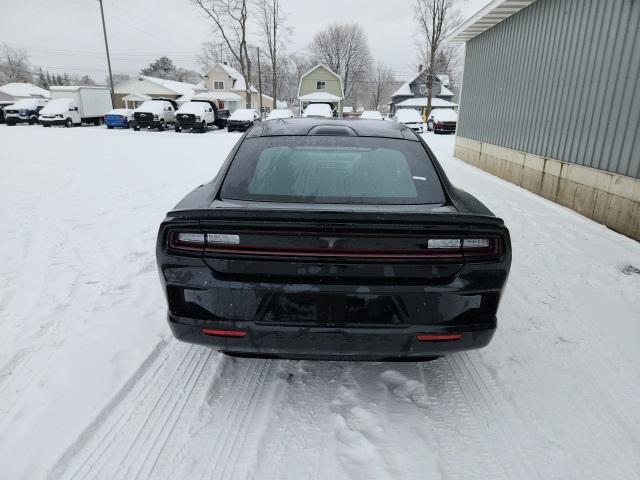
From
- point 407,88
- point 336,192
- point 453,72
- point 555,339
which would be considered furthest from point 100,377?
point 453,72

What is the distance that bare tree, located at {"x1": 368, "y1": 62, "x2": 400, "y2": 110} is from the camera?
8850 cm

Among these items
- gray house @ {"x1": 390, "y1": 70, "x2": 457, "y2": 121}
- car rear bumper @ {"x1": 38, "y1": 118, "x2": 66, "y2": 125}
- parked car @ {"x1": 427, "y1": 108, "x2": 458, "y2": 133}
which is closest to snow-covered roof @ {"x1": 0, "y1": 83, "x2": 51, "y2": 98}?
car rear bumper @ {"x1": 38, "y1": 118, "x2": 66, "y2": 125}

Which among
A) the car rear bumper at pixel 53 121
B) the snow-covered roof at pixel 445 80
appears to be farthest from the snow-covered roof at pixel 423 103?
the car rear bumper at pixel 53 121

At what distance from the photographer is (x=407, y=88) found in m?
58.9

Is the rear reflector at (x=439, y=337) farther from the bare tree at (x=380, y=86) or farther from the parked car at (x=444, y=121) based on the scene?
the bare tree at (x=380, y=86)

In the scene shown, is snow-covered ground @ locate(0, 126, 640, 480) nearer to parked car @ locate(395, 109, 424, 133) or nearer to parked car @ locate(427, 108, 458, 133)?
parked car @ locate(395, 109, 424, 133)

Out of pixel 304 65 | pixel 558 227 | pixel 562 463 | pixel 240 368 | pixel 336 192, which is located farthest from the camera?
pixel 304 65

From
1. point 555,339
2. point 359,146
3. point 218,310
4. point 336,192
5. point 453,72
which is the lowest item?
point 555,339

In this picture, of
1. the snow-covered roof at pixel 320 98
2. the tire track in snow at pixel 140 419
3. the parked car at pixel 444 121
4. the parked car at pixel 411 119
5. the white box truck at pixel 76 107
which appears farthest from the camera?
the snow-covered roof at pixel 320 98

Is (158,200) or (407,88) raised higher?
(407,88)

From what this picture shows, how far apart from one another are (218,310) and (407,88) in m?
62.1

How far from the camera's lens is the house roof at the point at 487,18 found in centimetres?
956

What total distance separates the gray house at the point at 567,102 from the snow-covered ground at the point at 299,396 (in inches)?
99.0

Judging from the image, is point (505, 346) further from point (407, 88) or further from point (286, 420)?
point (407, 88)
